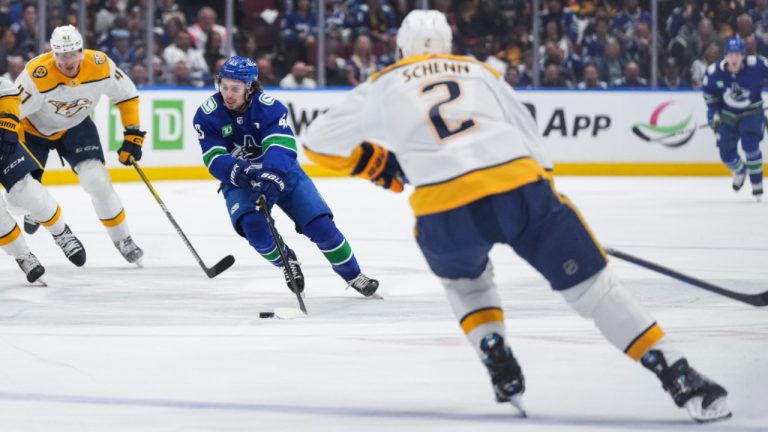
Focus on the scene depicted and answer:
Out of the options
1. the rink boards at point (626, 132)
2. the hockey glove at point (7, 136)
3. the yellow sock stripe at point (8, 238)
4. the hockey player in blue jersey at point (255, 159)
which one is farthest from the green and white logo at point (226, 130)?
the rink boards at point (626, 132)

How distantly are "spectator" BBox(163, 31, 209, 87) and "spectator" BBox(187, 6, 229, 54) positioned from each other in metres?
0.07

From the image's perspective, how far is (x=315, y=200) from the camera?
589 cm

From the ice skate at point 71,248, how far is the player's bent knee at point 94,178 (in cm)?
38

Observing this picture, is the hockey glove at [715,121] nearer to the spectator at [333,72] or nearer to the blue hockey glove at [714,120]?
the blue hockey glove at [714,120]

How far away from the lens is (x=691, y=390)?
11.2 feet

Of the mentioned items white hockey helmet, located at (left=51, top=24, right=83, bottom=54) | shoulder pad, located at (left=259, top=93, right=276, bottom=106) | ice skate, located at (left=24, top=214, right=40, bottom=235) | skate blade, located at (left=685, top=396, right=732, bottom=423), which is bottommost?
ice skate, located at (left=24, top=214, right=40, bottom=235)

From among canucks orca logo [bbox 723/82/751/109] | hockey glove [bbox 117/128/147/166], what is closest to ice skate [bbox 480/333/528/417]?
hockey glove [bbox 117/128/147/166]

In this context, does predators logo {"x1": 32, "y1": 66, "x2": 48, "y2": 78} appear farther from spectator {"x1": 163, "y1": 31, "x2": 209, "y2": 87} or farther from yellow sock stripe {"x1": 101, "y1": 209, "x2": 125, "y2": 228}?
spectator {"x1": 163, "y1": 31, "x2": 209, "y2": 87}

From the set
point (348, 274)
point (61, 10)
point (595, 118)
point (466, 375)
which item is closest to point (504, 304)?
point (348, 274)

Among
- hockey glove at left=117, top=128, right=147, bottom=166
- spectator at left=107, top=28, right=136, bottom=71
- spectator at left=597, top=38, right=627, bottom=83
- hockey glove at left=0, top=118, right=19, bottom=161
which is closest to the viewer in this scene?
hockey glove at left=0, top=118, right=19, bottom=161

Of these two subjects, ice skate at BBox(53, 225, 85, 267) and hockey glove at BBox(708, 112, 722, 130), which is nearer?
ice skate at BBox(53, 225, 85, 267)

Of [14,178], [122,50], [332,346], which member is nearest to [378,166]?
[332,346]

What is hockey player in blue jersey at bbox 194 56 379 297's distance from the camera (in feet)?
18.8

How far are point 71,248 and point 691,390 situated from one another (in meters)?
4.11
